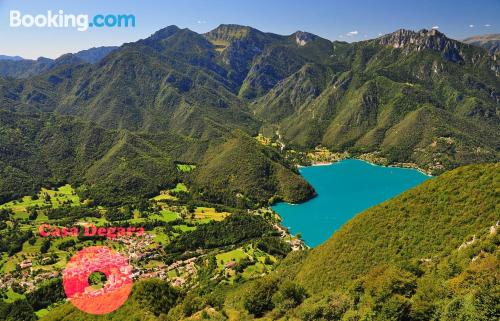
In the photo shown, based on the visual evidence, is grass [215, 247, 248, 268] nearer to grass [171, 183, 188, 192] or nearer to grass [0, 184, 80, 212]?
grass [171, 183, 188, 192]

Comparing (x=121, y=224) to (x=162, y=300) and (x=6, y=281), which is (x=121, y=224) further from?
(x=162, y=300)

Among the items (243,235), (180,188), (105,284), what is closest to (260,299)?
(105,284)

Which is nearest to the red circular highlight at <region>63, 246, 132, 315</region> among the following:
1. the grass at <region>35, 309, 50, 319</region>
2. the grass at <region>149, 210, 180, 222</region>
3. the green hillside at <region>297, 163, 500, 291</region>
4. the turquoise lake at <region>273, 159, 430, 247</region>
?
the grass at <region>35, 309, 50, 319</region>

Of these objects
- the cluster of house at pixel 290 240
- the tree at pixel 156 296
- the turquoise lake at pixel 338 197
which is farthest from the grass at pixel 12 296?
the turquoise lake at pixel 338 197

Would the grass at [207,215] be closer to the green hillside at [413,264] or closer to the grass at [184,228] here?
the grass at [184,228]

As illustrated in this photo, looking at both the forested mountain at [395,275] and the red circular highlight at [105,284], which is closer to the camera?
the forested mountain at [395,275]
